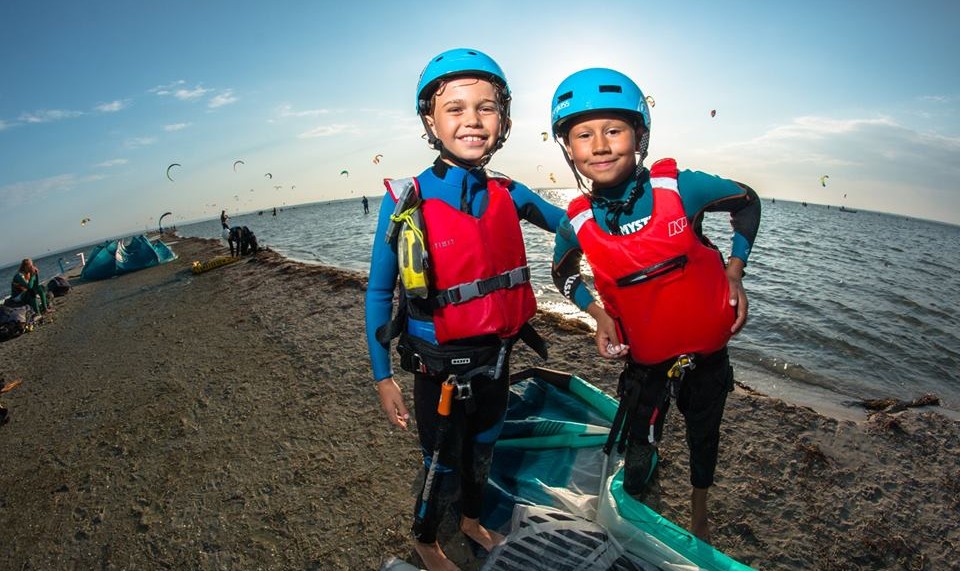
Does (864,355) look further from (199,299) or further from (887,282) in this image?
(199,299)

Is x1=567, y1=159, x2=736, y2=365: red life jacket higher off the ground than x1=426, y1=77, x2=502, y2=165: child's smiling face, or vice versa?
x1=426, y1=77, x2=502, y2=165: child's smiling face

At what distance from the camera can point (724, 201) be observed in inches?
103

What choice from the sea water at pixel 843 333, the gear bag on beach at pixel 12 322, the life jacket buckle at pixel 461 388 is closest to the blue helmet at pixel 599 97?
the life jacket buckle at pixel 461 388

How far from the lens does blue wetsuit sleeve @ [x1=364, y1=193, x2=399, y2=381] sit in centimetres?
258

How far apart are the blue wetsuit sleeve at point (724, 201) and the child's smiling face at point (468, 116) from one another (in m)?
1.30

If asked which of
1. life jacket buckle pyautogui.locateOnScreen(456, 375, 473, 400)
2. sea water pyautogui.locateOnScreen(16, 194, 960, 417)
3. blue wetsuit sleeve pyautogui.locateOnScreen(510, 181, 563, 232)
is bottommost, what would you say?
sea water pyautogui.locateOnScreen(16, 194, 960, 417)

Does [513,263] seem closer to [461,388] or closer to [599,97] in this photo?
[461,388]

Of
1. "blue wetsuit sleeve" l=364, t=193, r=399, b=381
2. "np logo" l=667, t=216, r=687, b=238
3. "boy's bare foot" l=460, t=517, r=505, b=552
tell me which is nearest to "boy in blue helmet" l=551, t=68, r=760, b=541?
"np logo" l=667, t=216, r=687, b=238

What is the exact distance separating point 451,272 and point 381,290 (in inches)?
20.1

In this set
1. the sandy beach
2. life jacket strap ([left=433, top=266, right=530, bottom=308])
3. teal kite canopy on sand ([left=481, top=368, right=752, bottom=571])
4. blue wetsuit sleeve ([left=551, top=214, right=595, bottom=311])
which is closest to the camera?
life jacket strap ([left=433, top=266, right=530, bottom=308])

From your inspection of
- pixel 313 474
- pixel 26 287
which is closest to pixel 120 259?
pixel 26 287

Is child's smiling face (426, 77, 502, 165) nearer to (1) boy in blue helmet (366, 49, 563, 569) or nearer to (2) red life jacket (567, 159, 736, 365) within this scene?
(1) boy in blue helmet (366, 49, 563, 569)

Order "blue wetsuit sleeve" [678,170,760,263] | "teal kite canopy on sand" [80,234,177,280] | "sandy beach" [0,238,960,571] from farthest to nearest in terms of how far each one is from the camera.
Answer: "teal kite canopy on sand" [80,234,177,280]
"sandy beach" [0,238,960,571]
"blue wetsuit sleeve" [678,170,760,263]

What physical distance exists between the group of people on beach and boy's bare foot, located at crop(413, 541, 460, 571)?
253 mm
